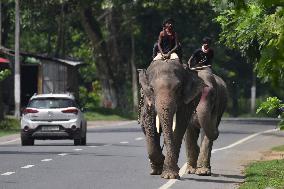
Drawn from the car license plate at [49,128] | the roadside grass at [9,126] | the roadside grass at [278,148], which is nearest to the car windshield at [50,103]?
the car license plate at [49,128]

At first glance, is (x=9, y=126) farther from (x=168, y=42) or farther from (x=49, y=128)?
(x=168, y=42)

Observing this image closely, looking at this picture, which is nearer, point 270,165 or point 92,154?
point 270,165

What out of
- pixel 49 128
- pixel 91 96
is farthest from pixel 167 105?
pixel 91 96

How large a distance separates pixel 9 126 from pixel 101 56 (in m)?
21.0

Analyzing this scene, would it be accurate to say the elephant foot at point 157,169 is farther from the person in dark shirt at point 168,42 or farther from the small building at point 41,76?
the small building at point 41,76

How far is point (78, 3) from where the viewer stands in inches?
2360

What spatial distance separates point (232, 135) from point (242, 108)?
57.6 m

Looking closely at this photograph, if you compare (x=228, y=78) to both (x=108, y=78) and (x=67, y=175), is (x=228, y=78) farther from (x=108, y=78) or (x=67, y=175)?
(x=67, y=175)

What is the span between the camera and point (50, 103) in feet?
105

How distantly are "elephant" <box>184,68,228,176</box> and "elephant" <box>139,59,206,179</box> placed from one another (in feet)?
2.91

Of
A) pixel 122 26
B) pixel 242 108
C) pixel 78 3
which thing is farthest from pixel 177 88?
pixel 242 108

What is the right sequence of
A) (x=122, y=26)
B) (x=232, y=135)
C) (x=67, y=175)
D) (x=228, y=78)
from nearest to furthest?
(x=67, y=175) → (x=232, y=135) → (x=122, y=26) → (x=228, y=78)

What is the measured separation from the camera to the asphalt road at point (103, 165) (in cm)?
1766

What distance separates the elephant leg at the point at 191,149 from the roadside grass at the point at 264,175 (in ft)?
3.22
